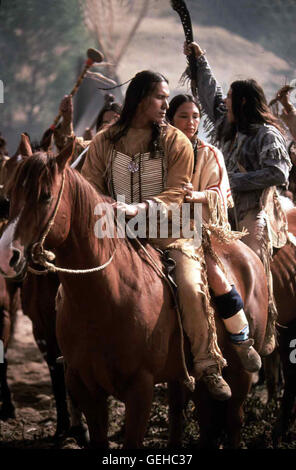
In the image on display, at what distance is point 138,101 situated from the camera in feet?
14.7

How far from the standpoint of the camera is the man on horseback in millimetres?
4371

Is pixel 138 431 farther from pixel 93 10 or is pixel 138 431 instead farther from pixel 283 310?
pixel 93 10

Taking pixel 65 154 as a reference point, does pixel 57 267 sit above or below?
below

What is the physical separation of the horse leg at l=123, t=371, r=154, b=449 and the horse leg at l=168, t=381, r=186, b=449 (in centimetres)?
159

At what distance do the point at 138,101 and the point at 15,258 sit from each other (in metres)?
1.59

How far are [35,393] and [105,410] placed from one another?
4.21 meters

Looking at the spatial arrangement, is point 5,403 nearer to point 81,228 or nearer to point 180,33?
point 81,228

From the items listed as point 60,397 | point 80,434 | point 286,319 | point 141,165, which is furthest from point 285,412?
point 141,165

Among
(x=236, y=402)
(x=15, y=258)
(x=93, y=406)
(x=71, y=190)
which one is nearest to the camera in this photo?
(x=15, y=258)

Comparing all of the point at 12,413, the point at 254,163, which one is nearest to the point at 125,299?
the point at 254,163

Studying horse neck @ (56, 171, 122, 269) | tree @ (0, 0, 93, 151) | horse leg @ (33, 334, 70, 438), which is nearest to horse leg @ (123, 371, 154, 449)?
horse neck @ (56, 171, 122, 269)

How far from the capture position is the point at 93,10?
608 centimetres

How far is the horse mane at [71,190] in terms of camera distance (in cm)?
356

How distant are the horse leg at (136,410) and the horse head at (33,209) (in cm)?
103
